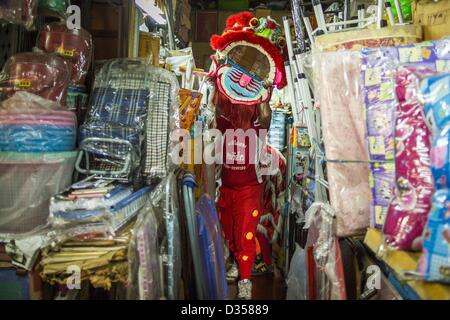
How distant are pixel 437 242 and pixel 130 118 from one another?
1.40 metres

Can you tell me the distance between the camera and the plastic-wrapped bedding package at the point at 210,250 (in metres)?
1.66

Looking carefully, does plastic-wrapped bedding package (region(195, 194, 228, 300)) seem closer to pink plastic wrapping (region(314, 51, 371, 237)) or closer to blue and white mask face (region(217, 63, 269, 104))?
pink plastic wrapping (region(314, 51, 371, 237))

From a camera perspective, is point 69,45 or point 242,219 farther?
point 242,219

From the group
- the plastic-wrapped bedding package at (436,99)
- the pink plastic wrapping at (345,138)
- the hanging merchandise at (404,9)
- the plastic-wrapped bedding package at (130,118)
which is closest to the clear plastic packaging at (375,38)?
the pink plastic wrapping at (345,138)

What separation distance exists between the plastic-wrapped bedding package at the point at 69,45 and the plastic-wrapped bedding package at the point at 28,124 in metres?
0.34

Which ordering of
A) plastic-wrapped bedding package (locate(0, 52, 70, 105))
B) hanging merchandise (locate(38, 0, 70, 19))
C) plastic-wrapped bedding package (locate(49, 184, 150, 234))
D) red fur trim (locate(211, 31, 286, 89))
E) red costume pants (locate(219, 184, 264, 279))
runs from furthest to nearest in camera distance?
red costume pants (locate(219, 184, 264, 279)) → red fur trim (locate(211, 31, 286, 89)) → hanging merchandise (locate(38, 0, 70, 19)) → plastic-wrapped bedding package (locate(0, 52, 70, 105)) → plastic-wrapped bedding package (locate(49, 184, 150, 234))

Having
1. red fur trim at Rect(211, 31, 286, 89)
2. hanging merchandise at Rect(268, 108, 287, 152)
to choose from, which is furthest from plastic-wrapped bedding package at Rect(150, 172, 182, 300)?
hanging merchandise at Rect(268, 108, 287, 152)

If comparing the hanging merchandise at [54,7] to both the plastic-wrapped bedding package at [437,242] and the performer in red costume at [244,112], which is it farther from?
the plastic-wrapped bedding package at [437,242]

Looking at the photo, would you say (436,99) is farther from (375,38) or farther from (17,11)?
(17,11)

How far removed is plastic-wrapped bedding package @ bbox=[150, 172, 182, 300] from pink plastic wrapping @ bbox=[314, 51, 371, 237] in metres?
0.74

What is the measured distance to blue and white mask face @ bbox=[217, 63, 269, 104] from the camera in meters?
2.52

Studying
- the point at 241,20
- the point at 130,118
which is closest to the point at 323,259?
the point at 130,118

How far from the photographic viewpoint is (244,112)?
9.30 feet

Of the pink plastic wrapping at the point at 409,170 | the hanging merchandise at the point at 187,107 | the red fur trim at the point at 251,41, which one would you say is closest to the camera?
the pink plastic wrapping at the point at 409,170
